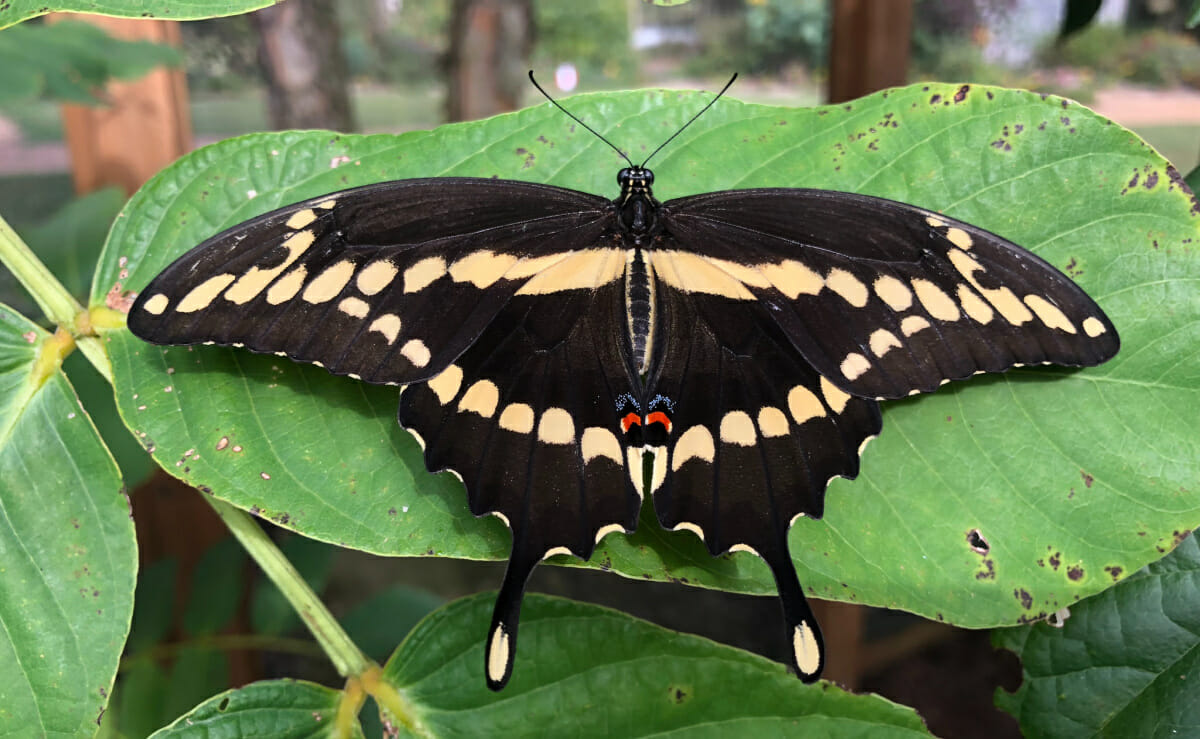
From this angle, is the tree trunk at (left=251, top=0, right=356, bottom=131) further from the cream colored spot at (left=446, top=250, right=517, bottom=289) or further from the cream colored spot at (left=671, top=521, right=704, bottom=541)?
the cream colored spot at (left=671, top=521, right=704, bottom=541)

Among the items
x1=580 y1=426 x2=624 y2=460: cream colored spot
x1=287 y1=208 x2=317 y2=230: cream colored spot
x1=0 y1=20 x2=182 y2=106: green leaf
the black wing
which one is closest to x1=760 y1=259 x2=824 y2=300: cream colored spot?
Result: the black wing

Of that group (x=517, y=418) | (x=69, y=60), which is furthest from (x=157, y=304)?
(x=69, y=60)

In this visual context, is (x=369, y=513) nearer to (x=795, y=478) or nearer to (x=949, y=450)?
(x=795, y=478)

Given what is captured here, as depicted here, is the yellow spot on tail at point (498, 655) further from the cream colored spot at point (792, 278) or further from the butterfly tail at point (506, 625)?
the cream colored spot at point (792, 278)

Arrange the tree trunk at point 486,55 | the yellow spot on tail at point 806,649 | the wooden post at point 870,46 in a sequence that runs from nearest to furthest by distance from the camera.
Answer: the yellow spot on tail at point 806,649 → the wooden post at point 870,46 → the tree trunk at point 486,55

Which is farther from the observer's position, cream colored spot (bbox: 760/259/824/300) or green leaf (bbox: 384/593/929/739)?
cream colored spot (bbox: 760/259/824/300)

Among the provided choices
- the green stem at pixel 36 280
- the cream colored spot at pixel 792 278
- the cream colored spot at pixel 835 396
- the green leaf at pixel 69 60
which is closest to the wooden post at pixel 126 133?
the green leaf at pixel 69 60
